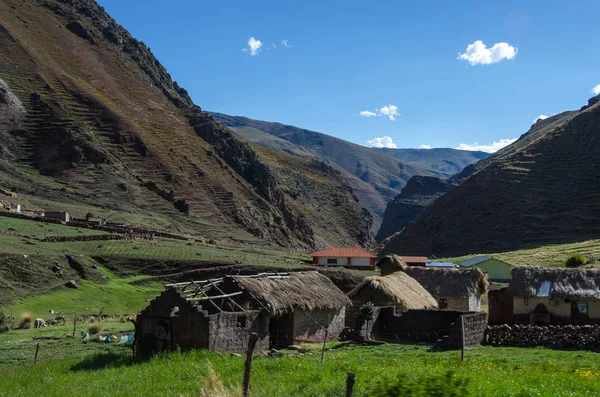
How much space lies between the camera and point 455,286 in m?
44.2

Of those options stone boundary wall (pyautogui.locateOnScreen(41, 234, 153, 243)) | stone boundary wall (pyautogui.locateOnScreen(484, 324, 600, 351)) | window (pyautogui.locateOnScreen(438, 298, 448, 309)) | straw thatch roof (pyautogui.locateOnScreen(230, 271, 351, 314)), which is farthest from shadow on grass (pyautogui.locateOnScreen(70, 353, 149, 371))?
stone boundary wall (pyautogui.locateOnScreen(41, 234, 153, 243))

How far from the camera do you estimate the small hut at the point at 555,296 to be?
117 ft

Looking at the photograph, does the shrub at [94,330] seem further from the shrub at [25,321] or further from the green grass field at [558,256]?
the green grass field at [558,256]

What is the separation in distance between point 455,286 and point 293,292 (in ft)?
61.0

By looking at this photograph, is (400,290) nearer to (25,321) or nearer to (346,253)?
(25,321)

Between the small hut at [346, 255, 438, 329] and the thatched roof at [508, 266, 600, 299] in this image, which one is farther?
the thatched roof at [508, 266, 600, 299]

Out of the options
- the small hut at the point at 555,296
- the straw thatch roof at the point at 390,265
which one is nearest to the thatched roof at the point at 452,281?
the straw thatch roof at the point at 390,265

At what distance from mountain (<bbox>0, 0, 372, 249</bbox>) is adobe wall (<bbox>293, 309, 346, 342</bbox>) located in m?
62.3

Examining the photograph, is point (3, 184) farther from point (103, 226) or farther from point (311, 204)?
point (311, 204)

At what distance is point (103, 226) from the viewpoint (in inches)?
3081

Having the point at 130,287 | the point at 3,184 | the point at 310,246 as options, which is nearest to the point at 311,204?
the point at 310,246

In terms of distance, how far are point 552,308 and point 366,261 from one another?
4472 centimetres

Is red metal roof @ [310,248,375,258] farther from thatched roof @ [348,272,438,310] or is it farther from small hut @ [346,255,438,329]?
small hut @ [346,255,438,329]

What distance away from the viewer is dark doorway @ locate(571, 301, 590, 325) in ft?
117
